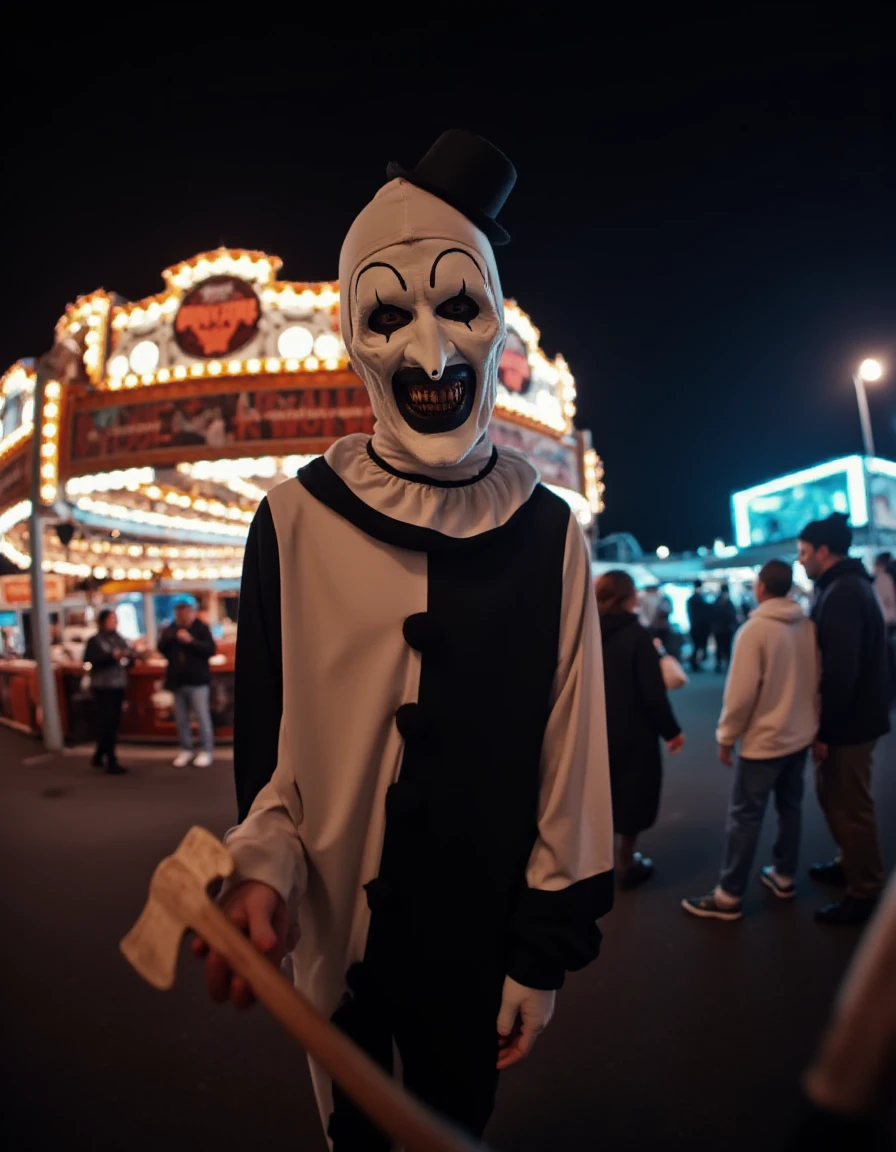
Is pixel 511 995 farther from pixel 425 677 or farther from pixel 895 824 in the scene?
pixel 895 824

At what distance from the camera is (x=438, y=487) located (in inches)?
45.5

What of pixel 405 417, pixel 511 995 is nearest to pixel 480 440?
pixel 405 417

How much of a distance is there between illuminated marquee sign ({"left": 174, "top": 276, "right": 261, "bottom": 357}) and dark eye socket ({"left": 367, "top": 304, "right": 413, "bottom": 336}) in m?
6.35

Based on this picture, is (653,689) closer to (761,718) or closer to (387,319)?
(761,718)

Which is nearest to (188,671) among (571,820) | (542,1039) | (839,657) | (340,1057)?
(542,1039)

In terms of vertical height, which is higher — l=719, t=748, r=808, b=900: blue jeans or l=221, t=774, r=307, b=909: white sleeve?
l=221, t=774, r=307, b=909: white sleeve

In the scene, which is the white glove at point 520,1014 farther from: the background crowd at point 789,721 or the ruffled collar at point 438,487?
the background crowd at point 789,721

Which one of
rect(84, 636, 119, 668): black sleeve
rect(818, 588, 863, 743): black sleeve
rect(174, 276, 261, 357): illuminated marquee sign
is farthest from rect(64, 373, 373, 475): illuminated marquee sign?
rect(818, 588, 863, 743): black sleeve

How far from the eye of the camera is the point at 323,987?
3.54 ft

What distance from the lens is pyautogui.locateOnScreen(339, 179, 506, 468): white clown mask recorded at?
1118mm

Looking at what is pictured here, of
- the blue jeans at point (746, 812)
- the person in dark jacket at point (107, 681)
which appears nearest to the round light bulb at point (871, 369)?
the blue jeans at point (746, 812)

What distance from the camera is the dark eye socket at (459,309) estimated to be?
3.79 feet

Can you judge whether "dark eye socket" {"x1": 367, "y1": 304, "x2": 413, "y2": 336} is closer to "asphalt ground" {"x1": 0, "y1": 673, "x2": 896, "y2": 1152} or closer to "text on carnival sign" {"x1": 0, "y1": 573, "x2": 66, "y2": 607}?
"asphalt ground" {"x1": 0, "y1": 673, "x2": 896, "y2": 1152}

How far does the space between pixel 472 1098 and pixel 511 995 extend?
0.59 feet
